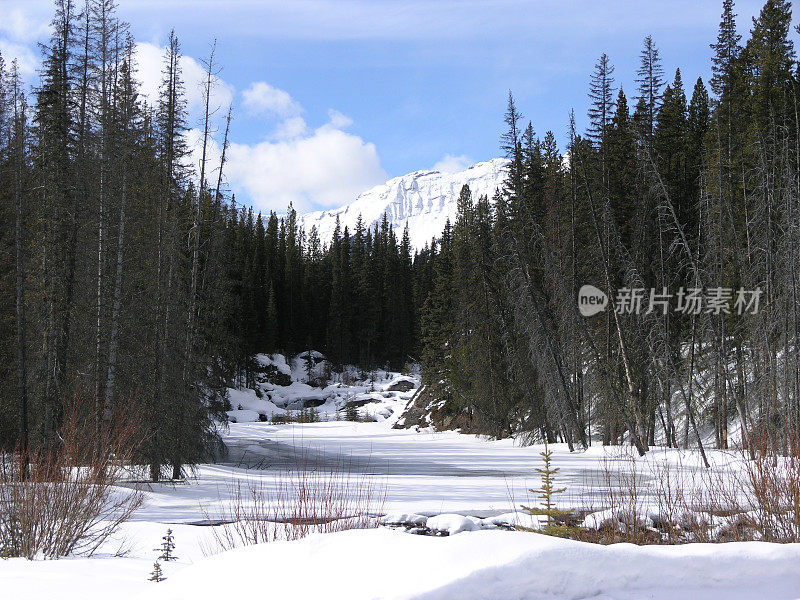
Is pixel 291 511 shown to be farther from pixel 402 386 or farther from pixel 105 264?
pixel 402 386

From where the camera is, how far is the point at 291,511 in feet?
30.7

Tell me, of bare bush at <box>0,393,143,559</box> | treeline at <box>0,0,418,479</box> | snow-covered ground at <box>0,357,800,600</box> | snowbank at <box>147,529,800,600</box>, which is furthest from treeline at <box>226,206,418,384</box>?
snowbank at <box>147,529,800,600</box>

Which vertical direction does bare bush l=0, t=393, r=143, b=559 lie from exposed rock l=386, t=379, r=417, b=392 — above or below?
above

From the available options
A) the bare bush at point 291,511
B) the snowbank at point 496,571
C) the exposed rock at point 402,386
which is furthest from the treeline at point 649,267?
the exposed rock at point 402,386

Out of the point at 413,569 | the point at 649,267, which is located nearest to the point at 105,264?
the point at 413,569

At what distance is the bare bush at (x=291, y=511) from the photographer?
6.39 metres

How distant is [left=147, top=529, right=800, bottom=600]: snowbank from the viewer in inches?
142

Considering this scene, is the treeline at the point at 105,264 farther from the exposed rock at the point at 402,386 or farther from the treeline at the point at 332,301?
the treeline at the point at 332,301

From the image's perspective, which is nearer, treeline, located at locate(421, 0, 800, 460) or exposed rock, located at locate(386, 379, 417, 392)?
treeline, located at locate(421, 0, 800, 460)

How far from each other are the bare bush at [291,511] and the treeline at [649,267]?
35.0ft

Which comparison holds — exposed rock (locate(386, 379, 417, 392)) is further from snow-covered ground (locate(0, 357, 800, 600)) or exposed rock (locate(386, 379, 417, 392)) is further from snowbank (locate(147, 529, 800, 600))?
snowbank (locate(147, 529, 800, 600))

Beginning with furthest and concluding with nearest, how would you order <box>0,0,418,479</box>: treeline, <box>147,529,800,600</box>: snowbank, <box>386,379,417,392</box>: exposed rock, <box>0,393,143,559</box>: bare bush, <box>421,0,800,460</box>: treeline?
1. <box>386,379,417,392</box>: exposed rock
2. <box>421,0,800,460</box>: treeline
3. <box>0,0,418,479</box>: treeline
4. <box>0,393,143,559</box>: bare bush
5. <box>147,529,800,600</box>: snowbank

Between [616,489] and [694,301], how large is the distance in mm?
10207

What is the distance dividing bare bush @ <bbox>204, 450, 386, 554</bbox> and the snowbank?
1.62m
